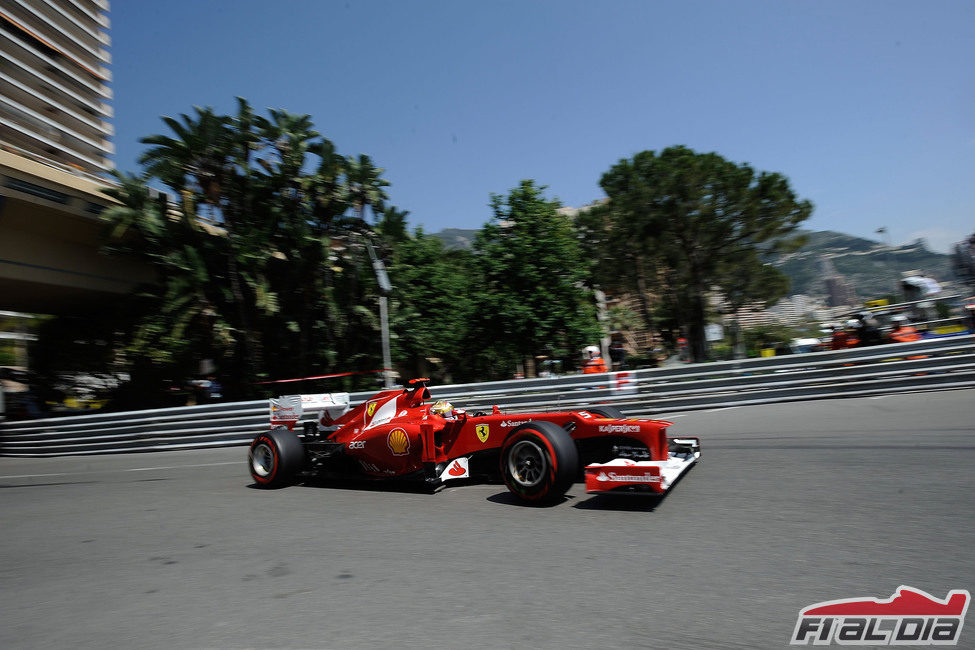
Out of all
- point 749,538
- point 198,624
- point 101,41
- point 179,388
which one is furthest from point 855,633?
point 101,41

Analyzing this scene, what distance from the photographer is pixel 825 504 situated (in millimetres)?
4758

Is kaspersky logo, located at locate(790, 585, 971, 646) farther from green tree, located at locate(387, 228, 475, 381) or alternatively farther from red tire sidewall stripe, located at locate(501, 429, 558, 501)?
green tree, located at locate(387, 228, 475, 381)

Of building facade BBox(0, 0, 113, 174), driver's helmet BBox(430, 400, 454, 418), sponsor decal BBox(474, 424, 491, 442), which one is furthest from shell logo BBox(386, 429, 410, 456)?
building facade BBox(0, 0, 113, 174)

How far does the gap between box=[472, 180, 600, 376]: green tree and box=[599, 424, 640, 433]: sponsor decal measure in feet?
49.0

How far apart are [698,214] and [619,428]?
24670 millimetres

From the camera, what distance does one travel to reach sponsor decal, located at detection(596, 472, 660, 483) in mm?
4953

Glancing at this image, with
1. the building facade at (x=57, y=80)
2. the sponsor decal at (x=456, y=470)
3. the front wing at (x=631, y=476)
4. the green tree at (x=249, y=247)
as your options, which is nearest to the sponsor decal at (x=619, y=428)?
the front wing at (x=631, y=476)

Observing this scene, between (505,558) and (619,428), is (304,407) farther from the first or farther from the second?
(505,558)

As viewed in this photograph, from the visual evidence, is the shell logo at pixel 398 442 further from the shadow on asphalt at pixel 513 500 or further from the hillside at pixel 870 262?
the hillside at pixel 870 262

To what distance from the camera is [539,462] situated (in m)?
5.49

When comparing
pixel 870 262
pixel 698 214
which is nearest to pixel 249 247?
pixel 698 214

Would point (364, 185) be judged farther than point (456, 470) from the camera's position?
Yes

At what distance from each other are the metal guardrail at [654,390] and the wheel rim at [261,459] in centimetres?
452

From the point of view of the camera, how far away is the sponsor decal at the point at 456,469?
6480mm
